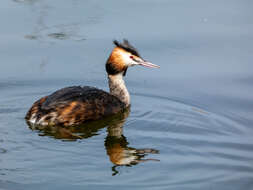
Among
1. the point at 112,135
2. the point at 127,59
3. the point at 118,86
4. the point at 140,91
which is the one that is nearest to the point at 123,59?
the point at 127,59

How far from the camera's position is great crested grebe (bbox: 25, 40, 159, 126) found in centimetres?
838

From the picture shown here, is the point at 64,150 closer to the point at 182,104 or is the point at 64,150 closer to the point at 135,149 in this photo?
the point at 135,149

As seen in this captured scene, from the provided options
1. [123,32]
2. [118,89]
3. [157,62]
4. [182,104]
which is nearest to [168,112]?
[182,104]

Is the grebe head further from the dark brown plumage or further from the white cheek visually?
the dark brown plumage

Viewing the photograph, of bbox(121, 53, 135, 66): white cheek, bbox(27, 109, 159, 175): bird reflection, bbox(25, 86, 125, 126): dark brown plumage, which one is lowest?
bbox(27, 109, 159, 175): bird reflection

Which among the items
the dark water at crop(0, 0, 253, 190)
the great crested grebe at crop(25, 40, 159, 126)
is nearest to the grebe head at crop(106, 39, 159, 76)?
the great crested grebe at crop(25, 40, 159, 126)

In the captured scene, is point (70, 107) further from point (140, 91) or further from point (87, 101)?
point (140, 91)

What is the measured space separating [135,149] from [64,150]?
0.87 m

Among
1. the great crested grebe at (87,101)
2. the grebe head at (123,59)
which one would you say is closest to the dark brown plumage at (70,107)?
the great crested grebe at (87,101)

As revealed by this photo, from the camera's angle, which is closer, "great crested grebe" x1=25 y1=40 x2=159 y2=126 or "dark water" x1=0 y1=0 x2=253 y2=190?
"dark water" x1=0 y1=0 x2=253 y2=190

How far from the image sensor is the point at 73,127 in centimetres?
847

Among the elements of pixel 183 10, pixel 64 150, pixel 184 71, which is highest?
pixel 183 10

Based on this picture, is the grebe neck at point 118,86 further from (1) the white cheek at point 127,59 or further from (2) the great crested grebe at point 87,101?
(1) the white cheek at point 127,59

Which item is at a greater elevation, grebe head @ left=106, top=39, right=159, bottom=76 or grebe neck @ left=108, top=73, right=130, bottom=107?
grebe head @ left=106, top=39, right=159, bottom=76
